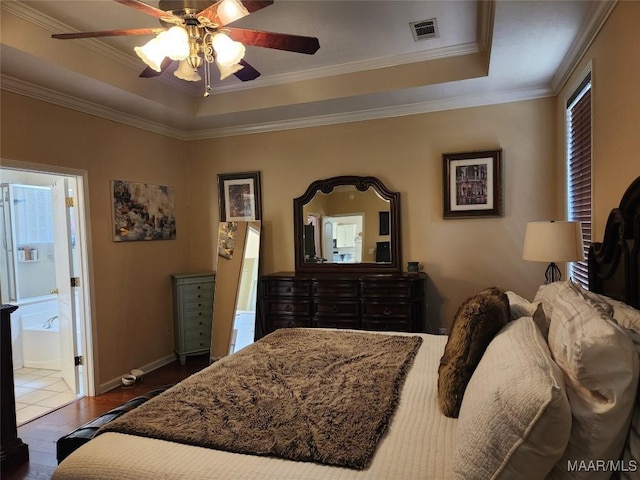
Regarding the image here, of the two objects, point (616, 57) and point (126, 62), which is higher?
point (126, 62)

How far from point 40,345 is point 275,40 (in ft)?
14.1

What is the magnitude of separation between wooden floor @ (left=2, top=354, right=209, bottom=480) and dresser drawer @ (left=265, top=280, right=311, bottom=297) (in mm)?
1181

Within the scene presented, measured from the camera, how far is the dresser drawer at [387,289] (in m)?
3.69

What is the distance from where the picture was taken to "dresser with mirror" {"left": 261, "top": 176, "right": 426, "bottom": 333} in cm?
376

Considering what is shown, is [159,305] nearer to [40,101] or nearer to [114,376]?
[114,376]

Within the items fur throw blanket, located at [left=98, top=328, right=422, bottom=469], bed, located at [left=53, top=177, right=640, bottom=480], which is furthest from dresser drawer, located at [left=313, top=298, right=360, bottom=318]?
bed, located at [left=53, top=177, right=640, bottom=480]

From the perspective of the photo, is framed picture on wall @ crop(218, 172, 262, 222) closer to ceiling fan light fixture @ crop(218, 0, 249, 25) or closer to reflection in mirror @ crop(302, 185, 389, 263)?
reflection in mirror @ crop(302, 185, 389, 263)

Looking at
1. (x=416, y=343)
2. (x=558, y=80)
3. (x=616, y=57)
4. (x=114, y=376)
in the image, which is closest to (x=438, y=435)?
(x=416, y=343)

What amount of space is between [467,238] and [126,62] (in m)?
3.45

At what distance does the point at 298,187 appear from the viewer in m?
4.47

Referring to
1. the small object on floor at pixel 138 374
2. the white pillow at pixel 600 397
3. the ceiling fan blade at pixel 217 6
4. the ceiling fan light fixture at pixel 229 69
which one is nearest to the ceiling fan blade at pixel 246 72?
the ceiling fan light fixture at pixel 229 69

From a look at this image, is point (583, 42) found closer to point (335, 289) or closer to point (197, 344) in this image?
point (335, 289)

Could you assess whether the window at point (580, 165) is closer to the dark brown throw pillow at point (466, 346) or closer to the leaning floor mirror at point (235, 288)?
the dark brown throw pillow at point (466, 346)

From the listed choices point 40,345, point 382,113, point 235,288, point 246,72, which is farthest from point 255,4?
point 40,345
